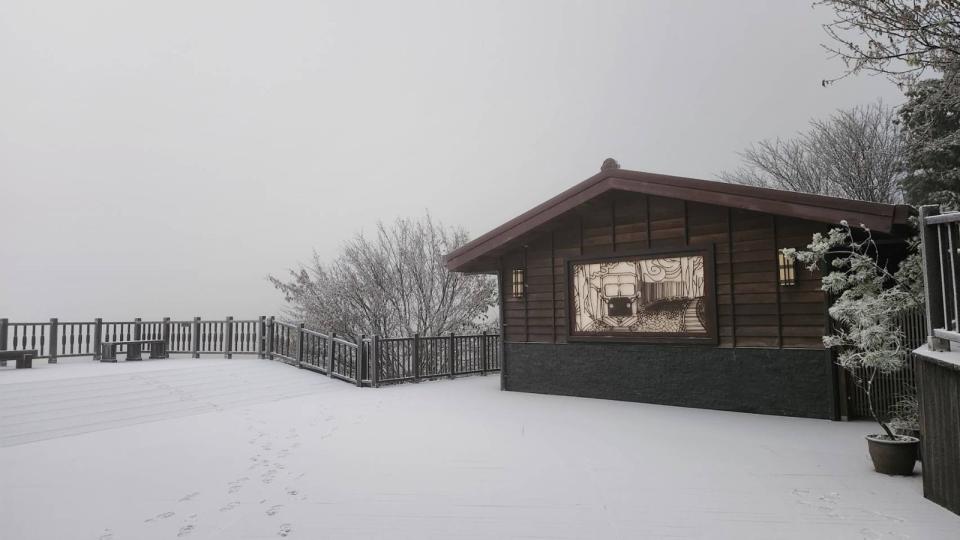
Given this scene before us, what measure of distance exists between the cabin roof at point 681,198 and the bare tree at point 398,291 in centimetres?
619

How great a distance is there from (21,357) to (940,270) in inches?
632

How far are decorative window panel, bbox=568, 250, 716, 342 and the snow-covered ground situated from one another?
1299 mm

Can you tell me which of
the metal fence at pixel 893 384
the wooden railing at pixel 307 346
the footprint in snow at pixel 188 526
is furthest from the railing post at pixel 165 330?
the metal fence at pixel 893 384

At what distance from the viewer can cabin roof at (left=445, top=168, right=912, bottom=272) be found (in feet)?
23.3

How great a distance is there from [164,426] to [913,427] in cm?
923

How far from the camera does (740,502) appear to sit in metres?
4.31

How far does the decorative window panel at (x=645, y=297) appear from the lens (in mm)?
8992

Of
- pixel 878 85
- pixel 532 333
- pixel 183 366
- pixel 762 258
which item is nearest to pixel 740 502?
pixel 762 258

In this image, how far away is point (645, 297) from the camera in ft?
31.4

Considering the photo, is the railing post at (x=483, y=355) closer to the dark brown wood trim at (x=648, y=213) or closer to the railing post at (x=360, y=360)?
the railing post at (x=360, y=360)

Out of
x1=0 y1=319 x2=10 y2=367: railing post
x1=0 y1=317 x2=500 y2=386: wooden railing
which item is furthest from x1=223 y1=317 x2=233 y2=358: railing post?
x1=0 y1=319 x2=10 y2=367: railing post

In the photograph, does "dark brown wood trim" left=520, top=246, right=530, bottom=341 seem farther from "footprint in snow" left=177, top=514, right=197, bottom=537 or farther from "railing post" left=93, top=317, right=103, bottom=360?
"railing post" left=93, top=317, right=103, bottom=360

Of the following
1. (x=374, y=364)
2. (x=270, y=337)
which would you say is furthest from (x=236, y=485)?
(x=270, y=337)

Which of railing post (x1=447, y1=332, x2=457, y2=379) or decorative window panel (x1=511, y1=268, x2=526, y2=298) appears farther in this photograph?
railing post (x1=447, y1=332, x2=457, y2=379)
